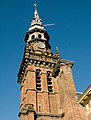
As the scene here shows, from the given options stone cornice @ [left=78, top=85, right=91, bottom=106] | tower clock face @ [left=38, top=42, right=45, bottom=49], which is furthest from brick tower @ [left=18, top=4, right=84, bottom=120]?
stone cornice @ [left=78, top=85, right=91, bottom=106]

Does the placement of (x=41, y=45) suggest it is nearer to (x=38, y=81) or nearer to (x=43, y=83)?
(x=38, y=81)

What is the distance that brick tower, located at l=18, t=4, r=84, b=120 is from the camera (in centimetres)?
2156

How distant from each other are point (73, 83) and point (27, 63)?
38.2 ft

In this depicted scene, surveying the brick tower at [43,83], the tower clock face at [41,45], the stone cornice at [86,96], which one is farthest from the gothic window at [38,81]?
the stone cornice at [86,96]

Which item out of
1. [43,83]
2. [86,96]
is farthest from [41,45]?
[86,96]

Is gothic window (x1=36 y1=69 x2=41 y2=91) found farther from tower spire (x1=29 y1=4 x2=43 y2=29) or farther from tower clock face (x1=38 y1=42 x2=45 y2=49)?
tower spire (x1=29 y1=4 x2=43 y2=29)

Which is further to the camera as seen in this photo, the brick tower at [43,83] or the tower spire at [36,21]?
the tower spire at [36,21]

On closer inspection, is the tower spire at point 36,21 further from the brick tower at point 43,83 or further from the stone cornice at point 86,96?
the stone cornice at point 86,96

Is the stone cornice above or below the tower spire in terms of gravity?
below

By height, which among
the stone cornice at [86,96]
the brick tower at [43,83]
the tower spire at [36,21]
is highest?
the tower spire at [36,21]

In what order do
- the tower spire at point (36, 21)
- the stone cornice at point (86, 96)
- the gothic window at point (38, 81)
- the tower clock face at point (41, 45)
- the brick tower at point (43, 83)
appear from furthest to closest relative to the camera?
the tower spire at point (36, 21), the tower clock face at point (41, 45), the gothic window at point (38, 81), the brick tower at point (43, 83), the stone cornice at point (86, 96)

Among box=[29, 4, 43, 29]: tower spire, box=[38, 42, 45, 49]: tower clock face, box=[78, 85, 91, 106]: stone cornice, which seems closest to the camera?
box=[78, 85, 91, 106]: stone cornice

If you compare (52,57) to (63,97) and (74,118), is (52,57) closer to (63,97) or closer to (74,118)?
(63,97)

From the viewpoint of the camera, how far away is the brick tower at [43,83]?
2156 cm
